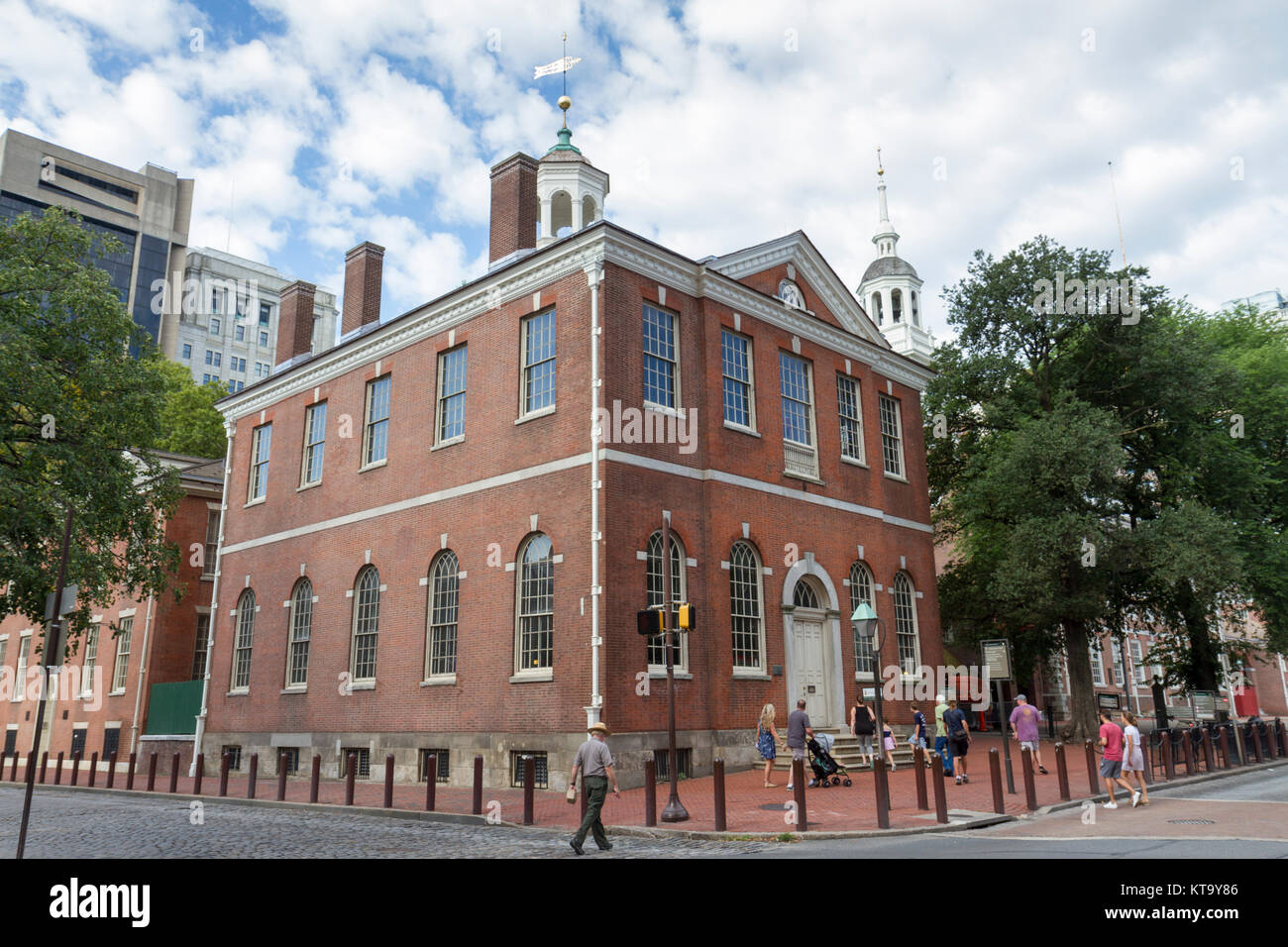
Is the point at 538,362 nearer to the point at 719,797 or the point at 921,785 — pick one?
the point at 719,797

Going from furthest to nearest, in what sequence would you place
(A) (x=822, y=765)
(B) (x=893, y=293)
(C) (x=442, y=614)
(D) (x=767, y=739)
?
(B) (x=893, y=293) → (C) (x=442, y=614) → (D) (x=767, y=739) → (A) (x=822, y=765)

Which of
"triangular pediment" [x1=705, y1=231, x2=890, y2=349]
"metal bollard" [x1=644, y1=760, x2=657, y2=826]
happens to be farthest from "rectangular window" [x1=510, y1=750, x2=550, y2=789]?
"triangular pediment" [x1=705, y1=231, x2=890, y2=349]

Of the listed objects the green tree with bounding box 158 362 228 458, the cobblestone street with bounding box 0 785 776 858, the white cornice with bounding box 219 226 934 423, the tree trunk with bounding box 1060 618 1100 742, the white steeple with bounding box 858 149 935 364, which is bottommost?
the cobblestone street with bounding box 0 785 776 858

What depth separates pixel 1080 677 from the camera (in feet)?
97.5

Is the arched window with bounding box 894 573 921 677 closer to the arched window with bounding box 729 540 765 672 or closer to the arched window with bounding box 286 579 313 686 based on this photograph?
the arched window with bounding box 729 540 765 672

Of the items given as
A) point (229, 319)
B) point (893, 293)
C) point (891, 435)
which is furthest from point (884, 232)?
point (229, 319)

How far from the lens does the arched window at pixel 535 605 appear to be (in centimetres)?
2028

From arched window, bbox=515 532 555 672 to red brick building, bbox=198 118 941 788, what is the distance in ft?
0.24

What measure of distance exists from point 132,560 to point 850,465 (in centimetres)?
1884

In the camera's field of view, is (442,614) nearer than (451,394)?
Yes

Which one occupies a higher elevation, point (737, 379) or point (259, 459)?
point (259, 459)

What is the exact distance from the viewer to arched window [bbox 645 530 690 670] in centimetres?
2005

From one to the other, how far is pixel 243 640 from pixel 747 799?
18.9m
